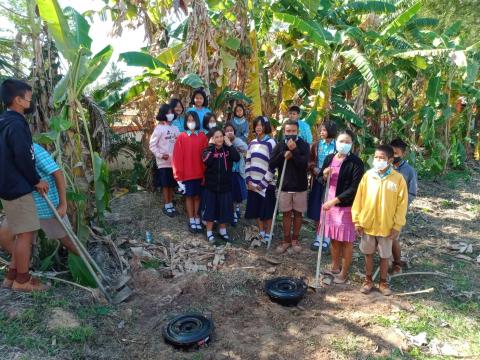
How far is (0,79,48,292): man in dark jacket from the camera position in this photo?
10.1ft

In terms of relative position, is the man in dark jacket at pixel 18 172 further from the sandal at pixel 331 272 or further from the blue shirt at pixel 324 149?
the blue shirt at pixel 324 149

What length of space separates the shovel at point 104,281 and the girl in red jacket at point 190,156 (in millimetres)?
1709

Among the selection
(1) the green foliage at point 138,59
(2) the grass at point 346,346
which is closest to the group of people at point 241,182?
(1) the green foliage at point 138,59

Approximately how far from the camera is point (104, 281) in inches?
152

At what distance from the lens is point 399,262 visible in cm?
470

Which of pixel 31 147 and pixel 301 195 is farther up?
pixel 31 147

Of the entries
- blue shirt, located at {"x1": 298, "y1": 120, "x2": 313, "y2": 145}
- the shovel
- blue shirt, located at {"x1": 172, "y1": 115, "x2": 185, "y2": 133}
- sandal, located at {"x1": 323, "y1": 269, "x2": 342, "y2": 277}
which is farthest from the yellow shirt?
blue shirt, located at {"x1": 172, "y1": 115, "x2": 185, "y2": 133}

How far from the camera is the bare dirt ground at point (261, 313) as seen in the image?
10.3 feet

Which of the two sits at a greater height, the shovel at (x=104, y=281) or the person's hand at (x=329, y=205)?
the person's hand at (x=329, y=205)

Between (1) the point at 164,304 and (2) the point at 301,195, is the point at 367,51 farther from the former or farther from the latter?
(1) the point at 164,304

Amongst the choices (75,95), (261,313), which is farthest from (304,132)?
(75,95)

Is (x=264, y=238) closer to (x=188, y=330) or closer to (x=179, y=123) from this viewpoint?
(x=179, y=123)

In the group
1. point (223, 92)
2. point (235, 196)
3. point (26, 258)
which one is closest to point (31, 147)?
point (26, 258)

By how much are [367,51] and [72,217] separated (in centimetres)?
547
